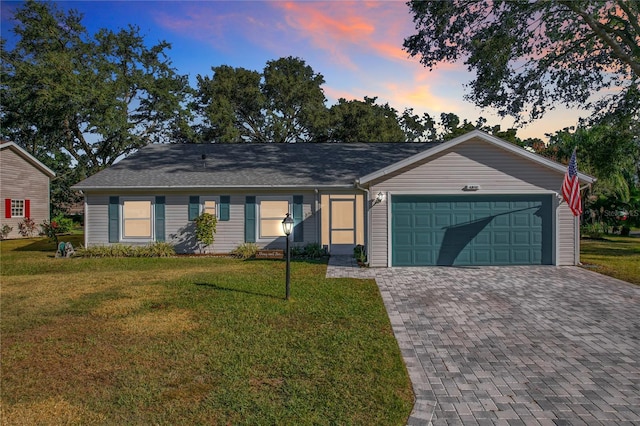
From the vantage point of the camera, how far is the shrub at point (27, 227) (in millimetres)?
24062

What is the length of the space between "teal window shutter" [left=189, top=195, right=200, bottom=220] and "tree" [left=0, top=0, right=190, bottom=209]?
16094 mm

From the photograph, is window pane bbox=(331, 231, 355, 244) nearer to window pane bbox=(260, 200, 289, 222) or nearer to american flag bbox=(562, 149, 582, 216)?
window pane bbox=(260, 200, 289, 222)

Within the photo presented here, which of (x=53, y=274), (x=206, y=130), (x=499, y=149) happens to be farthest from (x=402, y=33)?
(x=206, y=130)

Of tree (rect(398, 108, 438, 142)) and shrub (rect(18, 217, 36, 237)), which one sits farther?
tree (rect(398, 108, 438, 142))

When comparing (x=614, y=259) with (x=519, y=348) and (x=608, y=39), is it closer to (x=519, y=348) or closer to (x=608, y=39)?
(x=608, y=39)

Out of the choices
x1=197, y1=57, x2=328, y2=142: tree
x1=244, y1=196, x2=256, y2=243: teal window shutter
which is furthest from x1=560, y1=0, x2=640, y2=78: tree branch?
x1=197, y1=57, x2=328, y2=142: tree

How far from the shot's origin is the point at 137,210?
1530cm

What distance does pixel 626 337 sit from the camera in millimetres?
5992

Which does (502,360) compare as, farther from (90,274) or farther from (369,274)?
(90,274)

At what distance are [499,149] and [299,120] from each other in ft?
85.0

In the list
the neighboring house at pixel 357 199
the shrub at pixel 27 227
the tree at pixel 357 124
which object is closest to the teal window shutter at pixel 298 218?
the neighboring house at pixel 357 199

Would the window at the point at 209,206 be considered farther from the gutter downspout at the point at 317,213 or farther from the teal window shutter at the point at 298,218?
the gutter downspout at the point at 317,213

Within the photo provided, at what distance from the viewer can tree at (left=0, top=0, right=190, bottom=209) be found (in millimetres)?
25938

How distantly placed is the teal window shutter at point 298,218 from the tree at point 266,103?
66.8ft
